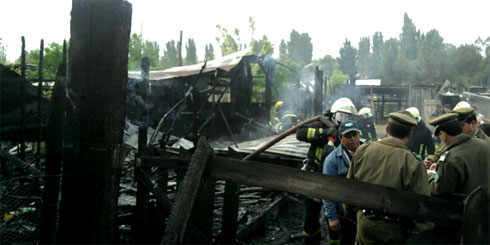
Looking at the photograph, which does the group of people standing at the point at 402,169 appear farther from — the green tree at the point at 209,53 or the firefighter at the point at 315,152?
the green tree at the point at 209,53

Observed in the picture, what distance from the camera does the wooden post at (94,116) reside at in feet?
6.88

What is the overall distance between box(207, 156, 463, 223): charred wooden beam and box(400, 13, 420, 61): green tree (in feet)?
276

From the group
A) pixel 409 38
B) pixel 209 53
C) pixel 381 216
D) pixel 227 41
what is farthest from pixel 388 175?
pixel 209 53

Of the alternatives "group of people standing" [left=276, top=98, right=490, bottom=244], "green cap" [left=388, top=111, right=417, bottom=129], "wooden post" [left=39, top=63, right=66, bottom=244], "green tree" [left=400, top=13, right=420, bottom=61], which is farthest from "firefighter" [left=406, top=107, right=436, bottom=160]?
"green tree" [left=400, top=13, right=420, bottom=61]

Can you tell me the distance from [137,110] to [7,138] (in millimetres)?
5496

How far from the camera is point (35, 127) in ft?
20.3

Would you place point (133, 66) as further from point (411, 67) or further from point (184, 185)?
point (411, 67)

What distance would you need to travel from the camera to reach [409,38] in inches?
3039

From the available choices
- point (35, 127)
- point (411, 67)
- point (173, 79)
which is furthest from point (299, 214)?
point (411, 67)

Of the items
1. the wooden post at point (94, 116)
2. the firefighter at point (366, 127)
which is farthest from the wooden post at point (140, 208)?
the firefighter at point (366, 127)

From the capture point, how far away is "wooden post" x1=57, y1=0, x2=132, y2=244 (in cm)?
210

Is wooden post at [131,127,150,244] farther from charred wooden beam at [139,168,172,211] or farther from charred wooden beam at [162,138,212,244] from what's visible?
charred wooden beam at [162,138,212,244]

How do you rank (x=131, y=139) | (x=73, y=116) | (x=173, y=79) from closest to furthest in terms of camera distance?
(x=73, y=116) < (x=131, y=139) < (x=173, y=79)

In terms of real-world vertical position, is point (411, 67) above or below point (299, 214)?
above
